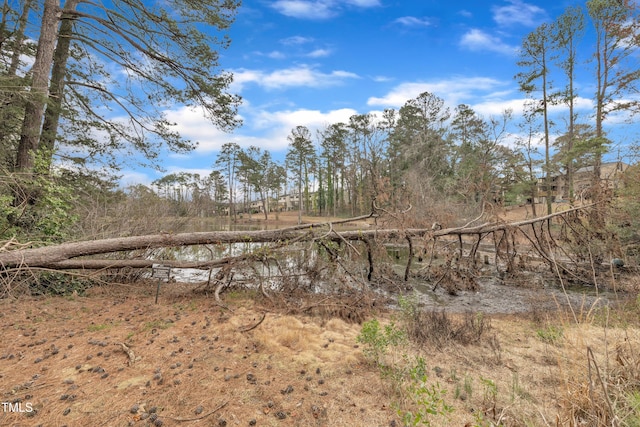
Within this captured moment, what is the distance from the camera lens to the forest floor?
2264mm

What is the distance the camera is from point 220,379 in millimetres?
2877

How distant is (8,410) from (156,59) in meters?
7.81

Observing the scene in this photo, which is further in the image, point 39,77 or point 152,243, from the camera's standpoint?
point 39,77

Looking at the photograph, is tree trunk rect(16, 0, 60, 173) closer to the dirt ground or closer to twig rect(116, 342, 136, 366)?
the dirt ground

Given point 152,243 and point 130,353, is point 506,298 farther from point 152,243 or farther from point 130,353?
point 152,243

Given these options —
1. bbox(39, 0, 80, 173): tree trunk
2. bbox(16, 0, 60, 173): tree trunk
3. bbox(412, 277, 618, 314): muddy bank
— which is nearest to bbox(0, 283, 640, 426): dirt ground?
bbox(412, 277, 618, 314): muddy bank

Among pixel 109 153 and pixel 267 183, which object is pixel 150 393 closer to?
pixel 109 153

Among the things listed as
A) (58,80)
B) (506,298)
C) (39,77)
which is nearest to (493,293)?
(506,298)

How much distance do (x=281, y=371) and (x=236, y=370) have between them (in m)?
0.47

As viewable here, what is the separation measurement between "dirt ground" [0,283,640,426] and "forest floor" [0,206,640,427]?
15mm

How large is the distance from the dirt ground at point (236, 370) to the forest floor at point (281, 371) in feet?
0.05

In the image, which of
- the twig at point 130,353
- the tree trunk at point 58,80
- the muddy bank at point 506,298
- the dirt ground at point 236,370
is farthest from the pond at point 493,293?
the tree trunk at point 58,80

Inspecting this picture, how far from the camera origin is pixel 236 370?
121 inches

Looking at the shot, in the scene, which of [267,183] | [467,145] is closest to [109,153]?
[467,145]
